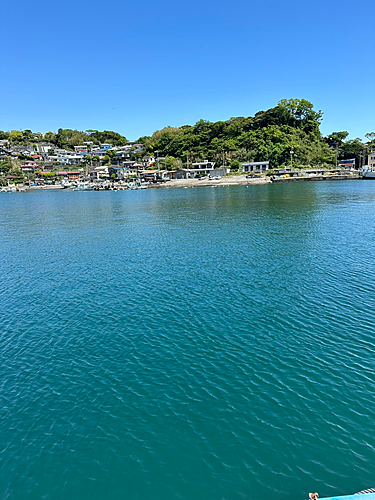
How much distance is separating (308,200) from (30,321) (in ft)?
183

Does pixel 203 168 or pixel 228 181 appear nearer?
pixel 228 181

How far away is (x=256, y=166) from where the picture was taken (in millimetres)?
127000

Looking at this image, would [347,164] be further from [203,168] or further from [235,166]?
[203,168]

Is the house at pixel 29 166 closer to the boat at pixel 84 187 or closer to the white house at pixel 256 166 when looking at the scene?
the boat at pixel 84 187

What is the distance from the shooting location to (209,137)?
149750 millimetres

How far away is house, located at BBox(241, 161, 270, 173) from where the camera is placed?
125 meters

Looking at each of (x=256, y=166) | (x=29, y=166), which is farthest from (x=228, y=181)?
(x=29, y=166)

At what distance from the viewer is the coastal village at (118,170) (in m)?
120

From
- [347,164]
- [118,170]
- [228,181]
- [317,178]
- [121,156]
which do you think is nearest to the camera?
[317,178]

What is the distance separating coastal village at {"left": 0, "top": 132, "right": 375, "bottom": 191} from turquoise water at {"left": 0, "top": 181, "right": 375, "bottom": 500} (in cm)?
9924

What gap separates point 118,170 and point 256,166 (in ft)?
219

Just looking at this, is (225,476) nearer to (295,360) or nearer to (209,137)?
(295,360)

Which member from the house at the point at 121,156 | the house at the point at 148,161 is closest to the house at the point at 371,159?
the house at the point at 148,161

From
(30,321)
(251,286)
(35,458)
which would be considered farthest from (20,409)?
(251,286)
